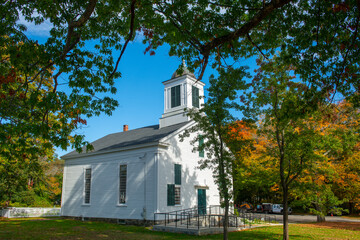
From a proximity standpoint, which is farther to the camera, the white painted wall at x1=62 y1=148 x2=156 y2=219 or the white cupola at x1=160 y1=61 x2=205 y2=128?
the white cupola at x1=160 y1=61 x2=205 y2=128

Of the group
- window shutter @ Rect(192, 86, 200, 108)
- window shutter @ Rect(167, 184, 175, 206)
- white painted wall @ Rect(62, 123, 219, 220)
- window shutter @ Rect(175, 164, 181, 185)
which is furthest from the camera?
window shutter @ Rect(192, 86, 200, 108)

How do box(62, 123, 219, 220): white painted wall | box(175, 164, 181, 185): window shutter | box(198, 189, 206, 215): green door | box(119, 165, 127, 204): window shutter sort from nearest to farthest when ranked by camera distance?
box(62, 123, 219, 220): white painted wall < box(175, 164, 181, 185): window shutter < box(119, 165, 127, 204): window shutter < box(198, 189, 206, 215): green door

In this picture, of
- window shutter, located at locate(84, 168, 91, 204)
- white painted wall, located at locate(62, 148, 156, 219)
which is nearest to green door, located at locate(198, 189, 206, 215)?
white painted wall, located at locate(62, 148, 156, 219)

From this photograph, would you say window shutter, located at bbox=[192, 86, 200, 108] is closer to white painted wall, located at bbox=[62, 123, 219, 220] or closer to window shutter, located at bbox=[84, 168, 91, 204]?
white painted wall, located at bbox=[62, 123, 219, 220]

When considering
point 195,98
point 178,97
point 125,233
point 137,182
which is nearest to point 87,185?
point 137,182

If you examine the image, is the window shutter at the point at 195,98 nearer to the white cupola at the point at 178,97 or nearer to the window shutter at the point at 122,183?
the white cupola at the point at 178,97

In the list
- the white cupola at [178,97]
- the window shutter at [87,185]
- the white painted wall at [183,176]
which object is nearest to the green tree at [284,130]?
the white painted wall at [183,176]

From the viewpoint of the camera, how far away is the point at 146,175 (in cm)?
1931

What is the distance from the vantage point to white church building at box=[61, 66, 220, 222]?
19.1m

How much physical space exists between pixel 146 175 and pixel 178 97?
26.1ft

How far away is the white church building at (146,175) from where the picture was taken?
19.1 meters

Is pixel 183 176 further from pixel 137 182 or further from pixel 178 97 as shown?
pixel 178 97

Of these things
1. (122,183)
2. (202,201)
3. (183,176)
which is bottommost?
(202,201)

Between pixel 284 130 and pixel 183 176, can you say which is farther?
pixel 183 176
